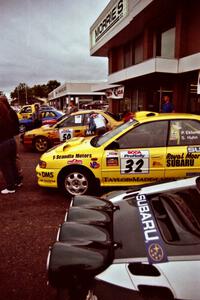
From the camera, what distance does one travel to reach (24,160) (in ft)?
28.8

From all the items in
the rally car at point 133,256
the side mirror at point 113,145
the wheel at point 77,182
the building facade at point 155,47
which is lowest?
the wheel at point 77,182

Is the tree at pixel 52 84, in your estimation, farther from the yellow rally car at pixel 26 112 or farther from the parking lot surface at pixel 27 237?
the parking lot surface at pixel 27 237

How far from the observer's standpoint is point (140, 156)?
186 inches

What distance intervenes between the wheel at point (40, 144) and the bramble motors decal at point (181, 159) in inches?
243

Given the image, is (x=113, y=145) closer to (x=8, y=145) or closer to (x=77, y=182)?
(x=77, y=182)

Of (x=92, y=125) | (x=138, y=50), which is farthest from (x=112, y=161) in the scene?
(x=138, y=50)

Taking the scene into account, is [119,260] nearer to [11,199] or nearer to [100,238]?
[100,238]

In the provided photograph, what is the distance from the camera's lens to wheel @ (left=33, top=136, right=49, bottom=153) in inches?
391

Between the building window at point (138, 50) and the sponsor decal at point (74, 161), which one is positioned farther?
the building window at point (138, 50)

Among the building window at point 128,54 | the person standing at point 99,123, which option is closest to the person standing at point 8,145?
the person standing at point 99,123

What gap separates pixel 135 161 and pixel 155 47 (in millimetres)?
13500

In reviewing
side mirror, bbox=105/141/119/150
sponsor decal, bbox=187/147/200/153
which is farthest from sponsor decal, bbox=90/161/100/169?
sponsor decal, bbox=187/147/200/153

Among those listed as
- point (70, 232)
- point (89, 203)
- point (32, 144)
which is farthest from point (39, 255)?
point (32, 144)

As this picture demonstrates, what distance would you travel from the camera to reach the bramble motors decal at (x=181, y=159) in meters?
4.64
